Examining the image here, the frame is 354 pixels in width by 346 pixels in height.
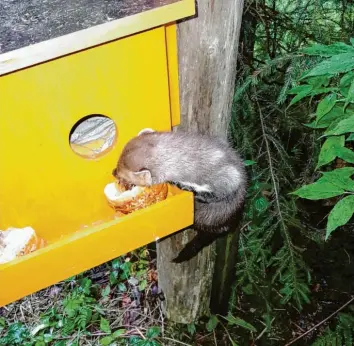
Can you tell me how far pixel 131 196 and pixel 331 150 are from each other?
0.77 metres

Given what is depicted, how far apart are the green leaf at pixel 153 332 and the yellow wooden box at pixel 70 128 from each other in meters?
1.76

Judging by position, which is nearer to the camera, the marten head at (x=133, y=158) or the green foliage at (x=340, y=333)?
the marten head at (x=133, y=158)

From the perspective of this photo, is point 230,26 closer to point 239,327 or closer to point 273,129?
point 273,129

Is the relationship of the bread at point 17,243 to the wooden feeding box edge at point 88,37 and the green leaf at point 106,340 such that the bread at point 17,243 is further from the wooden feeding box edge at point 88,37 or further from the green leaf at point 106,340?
the green leaf at point 106,340

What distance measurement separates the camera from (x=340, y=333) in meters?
2.67

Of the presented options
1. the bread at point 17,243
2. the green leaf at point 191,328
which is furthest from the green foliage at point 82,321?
the bread at point 17,243

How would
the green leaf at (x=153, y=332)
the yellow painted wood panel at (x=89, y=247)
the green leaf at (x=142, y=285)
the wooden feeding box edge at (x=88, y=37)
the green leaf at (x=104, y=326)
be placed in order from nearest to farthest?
the wooden feeding box edge at (x=88, y=37), the yellow painted wood panel at (x=89, y=247), the green leaf at (x=153, y=332), the green leaf at (x=104, y=326), the green leaf at (x=142, y=285)

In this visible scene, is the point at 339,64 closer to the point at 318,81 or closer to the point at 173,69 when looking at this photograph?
the point at 318,81

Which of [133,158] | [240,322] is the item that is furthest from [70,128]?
[240,322]

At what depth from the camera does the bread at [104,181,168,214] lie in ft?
6.15

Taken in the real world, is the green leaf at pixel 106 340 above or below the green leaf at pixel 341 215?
below

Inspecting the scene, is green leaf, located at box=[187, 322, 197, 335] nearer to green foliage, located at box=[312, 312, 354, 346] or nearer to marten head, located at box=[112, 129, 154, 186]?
green foliage, located at box=[312, 312, 354, 346]

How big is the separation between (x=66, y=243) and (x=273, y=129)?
1.46 metres

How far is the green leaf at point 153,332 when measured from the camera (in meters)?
3.48
